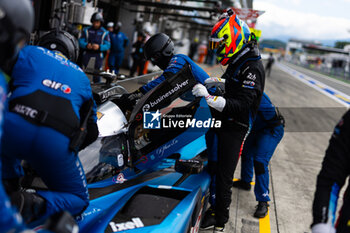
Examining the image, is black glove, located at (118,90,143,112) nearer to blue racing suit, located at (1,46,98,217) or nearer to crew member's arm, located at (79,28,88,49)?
blue racing suit, located at (1,46,98,217)

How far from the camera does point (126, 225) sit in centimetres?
227

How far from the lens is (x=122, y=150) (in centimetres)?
307

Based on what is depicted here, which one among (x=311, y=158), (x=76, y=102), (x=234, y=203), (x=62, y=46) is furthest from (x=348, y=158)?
(x=311, y=158)

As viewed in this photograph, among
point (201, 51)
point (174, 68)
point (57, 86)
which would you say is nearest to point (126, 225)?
point (57, 86)

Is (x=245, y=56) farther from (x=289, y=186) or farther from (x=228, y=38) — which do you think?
(x=289, y=186)

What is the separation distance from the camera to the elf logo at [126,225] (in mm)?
2234

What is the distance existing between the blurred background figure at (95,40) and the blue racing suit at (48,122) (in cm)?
721

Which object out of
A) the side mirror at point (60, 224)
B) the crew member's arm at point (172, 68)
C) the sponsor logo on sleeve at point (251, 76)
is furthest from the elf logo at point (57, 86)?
the sponsor logo on sleeve at point (251, 76)

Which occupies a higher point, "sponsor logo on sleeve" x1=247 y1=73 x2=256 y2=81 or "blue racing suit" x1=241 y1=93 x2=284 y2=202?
"sponsor logo on sleeve" x1=247 y1=73 x2=256 y2=81

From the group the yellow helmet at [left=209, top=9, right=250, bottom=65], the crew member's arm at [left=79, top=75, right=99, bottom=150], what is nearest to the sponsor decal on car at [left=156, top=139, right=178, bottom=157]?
the crew member's arm at [left=79, top=75, right=99, bottom=150]

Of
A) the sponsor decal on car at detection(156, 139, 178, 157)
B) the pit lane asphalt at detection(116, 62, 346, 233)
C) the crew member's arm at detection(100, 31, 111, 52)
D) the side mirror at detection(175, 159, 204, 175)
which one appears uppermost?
the crew member's arm at detection(100, 31, 111, 52)

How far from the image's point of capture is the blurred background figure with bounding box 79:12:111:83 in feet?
29.6

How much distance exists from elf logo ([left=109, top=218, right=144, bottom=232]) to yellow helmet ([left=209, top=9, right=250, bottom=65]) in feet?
6.25

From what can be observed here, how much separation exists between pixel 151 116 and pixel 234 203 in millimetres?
2136
